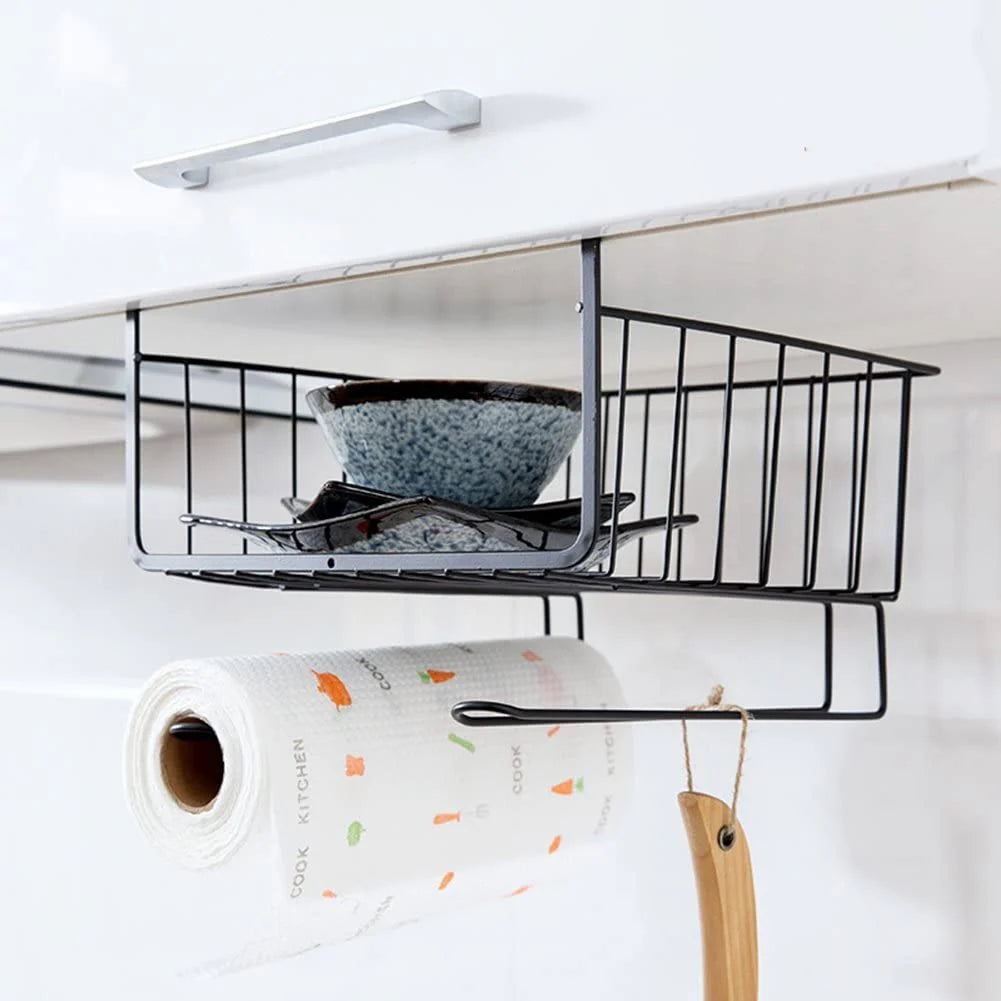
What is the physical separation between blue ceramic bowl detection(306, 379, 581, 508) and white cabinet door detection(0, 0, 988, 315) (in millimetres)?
A: 90

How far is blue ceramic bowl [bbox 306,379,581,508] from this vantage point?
0.63 m

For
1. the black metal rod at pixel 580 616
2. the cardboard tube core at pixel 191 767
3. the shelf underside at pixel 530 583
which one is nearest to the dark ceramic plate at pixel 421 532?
the shelf underside at pixel 530 583

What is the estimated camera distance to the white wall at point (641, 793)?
754mm

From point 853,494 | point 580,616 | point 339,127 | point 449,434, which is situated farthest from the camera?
point 580,616

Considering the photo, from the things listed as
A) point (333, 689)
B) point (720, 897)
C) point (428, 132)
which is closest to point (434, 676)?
point (333, 689)

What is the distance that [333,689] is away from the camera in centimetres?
65

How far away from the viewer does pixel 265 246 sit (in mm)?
574

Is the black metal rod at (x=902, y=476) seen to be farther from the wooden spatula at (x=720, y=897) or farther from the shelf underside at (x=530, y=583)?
the wooden spatula at (x=720, y=897)

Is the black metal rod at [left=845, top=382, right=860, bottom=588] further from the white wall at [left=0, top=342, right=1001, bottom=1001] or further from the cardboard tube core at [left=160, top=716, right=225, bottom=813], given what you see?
the cardboard tube core at [left=160, top=716, right=225, bottom=813]

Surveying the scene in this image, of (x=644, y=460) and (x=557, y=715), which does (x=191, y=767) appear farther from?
(x=644, y=460)

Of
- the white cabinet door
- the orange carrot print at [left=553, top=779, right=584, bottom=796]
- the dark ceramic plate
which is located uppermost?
the white cabinet door

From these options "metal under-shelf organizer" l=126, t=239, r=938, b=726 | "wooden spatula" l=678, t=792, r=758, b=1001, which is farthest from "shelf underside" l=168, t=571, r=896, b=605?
"wooden spatula" l=678, t=792, r=758, b=1001

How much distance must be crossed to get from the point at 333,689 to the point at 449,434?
13cm

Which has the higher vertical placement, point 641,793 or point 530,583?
point 530,583
